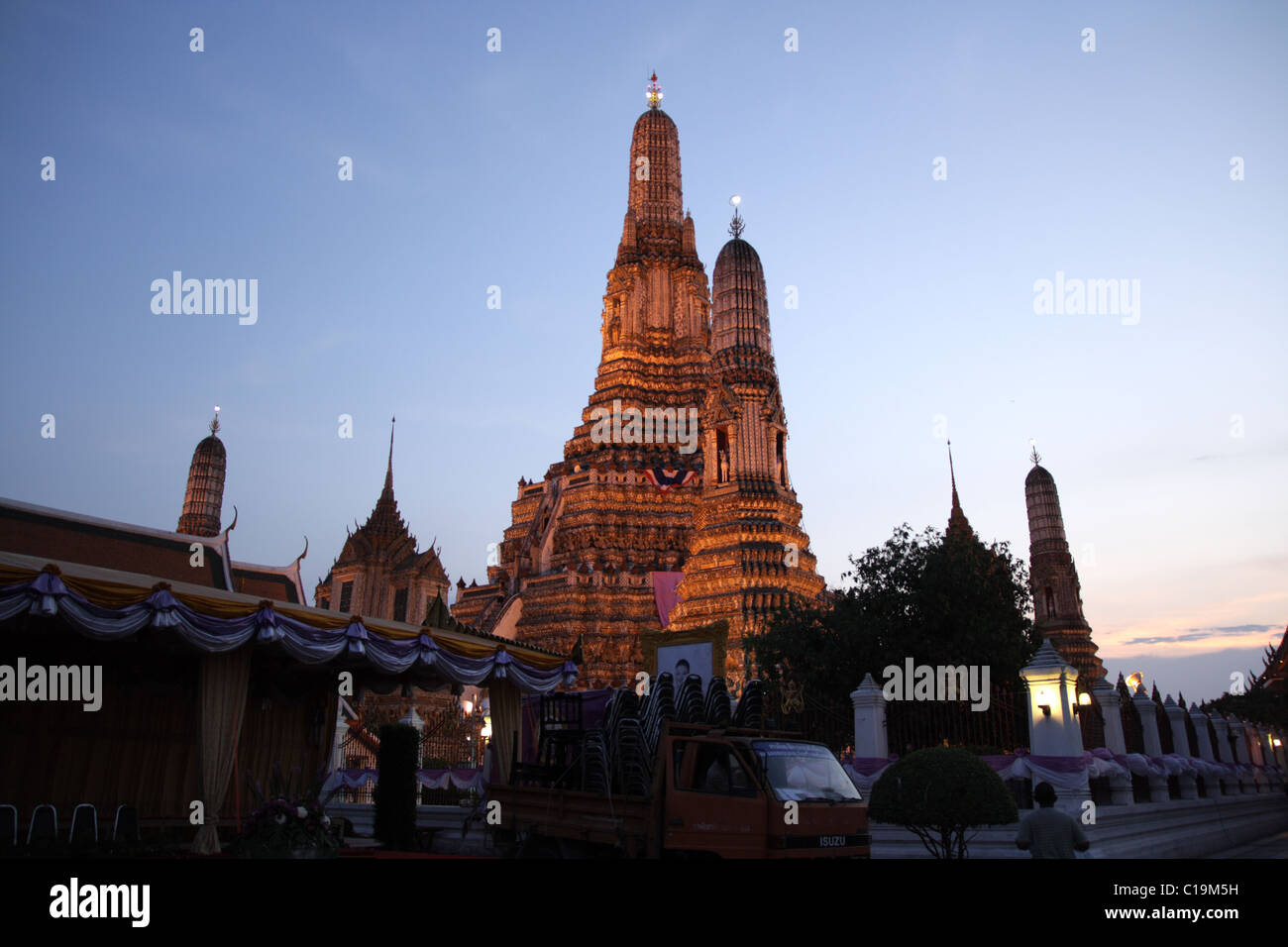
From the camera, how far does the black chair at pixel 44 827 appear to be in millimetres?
10734

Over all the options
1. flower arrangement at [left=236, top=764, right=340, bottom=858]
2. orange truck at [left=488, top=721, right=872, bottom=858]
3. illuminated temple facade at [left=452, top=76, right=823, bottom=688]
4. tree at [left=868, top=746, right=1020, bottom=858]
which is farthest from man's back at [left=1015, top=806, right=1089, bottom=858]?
illuminated temple facade at [left=452, top=76, right=823, bottom=688]

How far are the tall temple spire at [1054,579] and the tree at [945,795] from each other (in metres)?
39.0

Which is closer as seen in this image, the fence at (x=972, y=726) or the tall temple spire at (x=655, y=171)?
the fence at (x=972, y=726)

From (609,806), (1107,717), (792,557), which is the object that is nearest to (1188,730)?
(1107,717)

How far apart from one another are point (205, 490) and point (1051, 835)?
62020 millimetres

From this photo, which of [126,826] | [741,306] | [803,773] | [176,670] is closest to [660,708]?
[803,773]

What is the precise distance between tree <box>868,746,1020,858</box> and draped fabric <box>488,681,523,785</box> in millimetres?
6386

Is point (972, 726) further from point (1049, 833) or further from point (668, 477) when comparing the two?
point (668, 477)

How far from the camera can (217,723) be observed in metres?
11.2

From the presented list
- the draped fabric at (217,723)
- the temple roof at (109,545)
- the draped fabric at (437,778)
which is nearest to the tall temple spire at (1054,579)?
the draped fabric at (437,778)

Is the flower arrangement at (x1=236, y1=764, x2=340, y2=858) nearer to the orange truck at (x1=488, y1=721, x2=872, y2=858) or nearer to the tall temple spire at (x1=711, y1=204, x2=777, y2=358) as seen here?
the orange truck at (x1=488, y1=721, x2=872, y2=858)

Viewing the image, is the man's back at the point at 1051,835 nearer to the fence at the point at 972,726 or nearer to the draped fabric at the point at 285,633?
the fence at the point at 972,726

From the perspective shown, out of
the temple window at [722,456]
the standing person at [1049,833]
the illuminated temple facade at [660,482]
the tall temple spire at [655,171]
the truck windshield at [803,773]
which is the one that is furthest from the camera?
the tall temple spire at [655,171]

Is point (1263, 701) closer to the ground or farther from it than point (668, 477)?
closer to the ground
